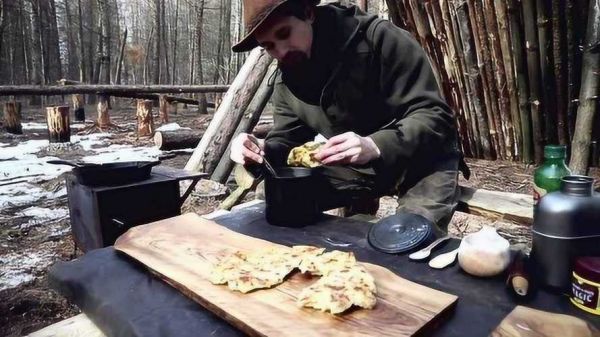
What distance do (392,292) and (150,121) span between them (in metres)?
8.31

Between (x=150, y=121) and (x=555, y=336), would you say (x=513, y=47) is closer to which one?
(x=555, y=336)

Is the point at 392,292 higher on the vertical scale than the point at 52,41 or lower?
lower

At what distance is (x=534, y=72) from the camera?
3.90 m

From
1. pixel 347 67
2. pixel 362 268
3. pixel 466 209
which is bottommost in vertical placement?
pixel 466 209

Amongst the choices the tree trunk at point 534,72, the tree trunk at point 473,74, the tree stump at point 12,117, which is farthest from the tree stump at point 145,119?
the tree trunk at point 534,72

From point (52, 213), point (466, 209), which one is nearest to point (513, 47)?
point (466, 209)

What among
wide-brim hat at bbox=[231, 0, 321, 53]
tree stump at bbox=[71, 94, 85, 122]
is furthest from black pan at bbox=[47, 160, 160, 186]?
tree stump at bbox=[71, 94, 85, 122]

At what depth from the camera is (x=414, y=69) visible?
210 centimetres

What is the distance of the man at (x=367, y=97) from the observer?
6.17ft

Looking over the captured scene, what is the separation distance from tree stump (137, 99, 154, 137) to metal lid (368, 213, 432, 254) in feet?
25.4

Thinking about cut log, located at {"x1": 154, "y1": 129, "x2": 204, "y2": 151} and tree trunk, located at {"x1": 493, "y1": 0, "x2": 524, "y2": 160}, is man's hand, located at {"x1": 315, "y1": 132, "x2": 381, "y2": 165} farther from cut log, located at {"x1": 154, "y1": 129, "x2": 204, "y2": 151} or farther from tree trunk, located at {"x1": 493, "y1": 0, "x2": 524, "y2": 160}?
cut log, located at {"x1": 154, "y1": 129, "x2": 204, "y2": 151}

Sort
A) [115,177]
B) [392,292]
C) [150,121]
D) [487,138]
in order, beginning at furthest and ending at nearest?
[150,121]
[487,138]
[115,177]
[392,292]

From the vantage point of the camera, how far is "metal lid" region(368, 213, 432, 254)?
1415 millimetres

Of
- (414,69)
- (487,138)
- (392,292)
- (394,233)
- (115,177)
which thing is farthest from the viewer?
(487,138)
